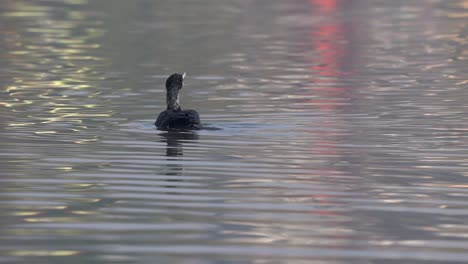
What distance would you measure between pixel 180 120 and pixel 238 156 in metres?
3.43

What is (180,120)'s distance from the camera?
840 inches

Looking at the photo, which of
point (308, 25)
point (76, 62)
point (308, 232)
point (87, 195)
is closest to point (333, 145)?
point (87, 195)

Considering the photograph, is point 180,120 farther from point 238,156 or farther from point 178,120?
point 238,156

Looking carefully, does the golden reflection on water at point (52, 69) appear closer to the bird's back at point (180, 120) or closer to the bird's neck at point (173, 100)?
the bird's back at point (180, 120)

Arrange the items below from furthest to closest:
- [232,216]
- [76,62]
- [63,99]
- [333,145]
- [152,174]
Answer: [76,62]
[63,99]
[333,145]
[152,174]
[232,216]

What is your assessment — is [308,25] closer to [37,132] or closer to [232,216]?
[37,132]

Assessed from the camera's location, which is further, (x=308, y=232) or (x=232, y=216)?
(x=232, y=216)

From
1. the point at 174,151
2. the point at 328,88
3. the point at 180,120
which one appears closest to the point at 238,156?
the point at 174,151

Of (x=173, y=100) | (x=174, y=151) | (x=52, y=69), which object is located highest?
(x=173, y=100)

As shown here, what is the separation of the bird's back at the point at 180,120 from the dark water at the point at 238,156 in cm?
28

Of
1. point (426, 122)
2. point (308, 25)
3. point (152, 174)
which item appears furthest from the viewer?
point (308, 25)

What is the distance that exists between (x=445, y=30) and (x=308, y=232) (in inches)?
1657

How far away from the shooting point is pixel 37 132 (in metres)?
21.1

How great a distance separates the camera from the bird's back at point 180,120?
69.5ft
